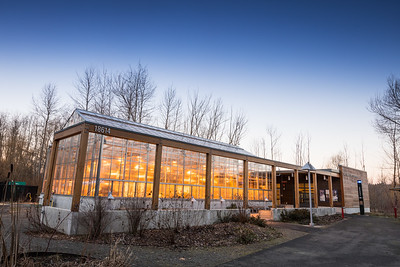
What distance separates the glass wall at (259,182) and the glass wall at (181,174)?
6.39 metres

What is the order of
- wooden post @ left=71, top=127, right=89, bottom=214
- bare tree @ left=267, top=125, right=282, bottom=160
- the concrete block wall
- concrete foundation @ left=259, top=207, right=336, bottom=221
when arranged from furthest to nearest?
bare tree @ left=267, top=125, right=282, bottom=160, the concrete block wall, concrete foundation @ left=259, top=207, right=336, bottom=221, wooden post @ left=71, top=127, right=89, bottom=214

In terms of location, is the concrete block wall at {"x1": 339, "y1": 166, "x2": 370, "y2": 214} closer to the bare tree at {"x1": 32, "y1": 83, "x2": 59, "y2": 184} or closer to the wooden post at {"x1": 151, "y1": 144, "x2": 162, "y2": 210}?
the wooden post at {"x1": 151, "y1": 144, "x2": 162, "y2": 210}

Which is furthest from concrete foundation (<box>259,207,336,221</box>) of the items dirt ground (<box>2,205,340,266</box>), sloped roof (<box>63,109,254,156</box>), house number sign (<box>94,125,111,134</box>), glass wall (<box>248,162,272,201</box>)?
house number sign (<box>94,125,111,134</box>)

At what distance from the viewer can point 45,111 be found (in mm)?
31453

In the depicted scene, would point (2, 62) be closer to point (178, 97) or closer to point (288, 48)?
point (178, 97)

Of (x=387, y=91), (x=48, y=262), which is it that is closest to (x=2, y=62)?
(x=48, y=262)

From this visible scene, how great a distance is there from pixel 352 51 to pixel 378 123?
25.1 ft

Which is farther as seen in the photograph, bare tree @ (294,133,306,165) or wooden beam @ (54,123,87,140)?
bare tree @ (294,133,306,165)

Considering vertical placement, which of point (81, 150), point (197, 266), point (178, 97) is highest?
point (178, 97)

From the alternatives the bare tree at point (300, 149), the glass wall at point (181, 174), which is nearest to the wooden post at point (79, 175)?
the glass wall at point (181, 174)

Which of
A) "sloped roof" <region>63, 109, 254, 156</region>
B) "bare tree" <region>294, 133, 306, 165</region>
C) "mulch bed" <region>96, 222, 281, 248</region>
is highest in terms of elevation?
"bare tree" <region>294, 133, 306, 165</region>

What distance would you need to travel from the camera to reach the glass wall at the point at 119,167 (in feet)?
49.7

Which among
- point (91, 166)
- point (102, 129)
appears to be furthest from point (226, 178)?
point (102, 129)

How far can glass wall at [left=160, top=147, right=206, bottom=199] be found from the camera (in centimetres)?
1847
